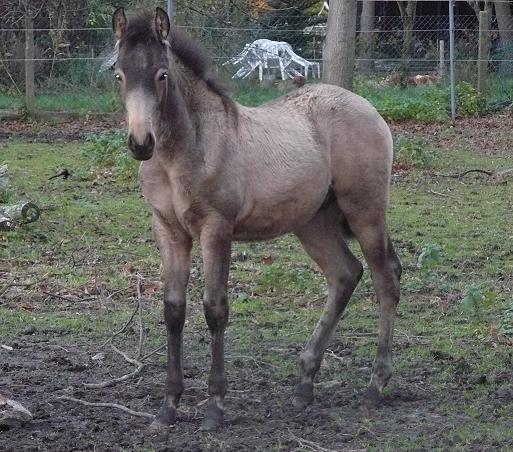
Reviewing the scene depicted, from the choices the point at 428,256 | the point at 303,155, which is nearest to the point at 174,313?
the point at 303,155

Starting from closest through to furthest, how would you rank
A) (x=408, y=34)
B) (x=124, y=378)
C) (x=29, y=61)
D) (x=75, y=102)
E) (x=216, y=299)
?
(x=216, y=299), (x=124, y=378), (x=29, y=61), (x=75, y=102), (x=408, y=34)

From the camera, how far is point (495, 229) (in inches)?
432

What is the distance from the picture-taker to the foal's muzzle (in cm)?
513

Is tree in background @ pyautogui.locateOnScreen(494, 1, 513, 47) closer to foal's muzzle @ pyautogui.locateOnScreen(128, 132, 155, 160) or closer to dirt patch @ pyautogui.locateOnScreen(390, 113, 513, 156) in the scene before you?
dirt patch @ pyautogui.locateOnScreen(390, 113, 513, 156)

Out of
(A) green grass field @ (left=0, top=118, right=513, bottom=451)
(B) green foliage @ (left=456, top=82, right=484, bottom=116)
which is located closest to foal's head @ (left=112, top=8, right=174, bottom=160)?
(A) green grass field @ (left=0, top=118, right=513, bottom=451)

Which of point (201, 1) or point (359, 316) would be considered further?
point (201, 1)

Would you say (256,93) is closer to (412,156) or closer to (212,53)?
(212,53)

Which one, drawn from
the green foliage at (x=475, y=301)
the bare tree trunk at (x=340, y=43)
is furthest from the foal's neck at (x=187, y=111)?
the bare tree trunk at (x=340, y=43)

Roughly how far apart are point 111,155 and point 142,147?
943cm

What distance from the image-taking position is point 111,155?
1445 cm

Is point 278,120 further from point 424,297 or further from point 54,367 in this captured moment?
point 424,297

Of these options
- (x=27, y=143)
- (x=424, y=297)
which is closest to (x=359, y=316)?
(x=424, y=297)

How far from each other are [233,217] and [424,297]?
3127 mm

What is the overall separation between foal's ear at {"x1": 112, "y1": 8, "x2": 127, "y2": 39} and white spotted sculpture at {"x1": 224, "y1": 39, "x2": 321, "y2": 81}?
14.1m
